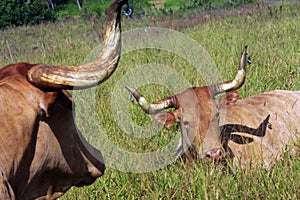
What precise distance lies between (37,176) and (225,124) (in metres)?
3.04

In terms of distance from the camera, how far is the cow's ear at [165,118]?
525 cm

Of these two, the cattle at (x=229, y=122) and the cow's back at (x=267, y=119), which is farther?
the cow's back at (x=267, y=119)

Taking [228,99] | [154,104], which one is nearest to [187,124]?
[154,104]

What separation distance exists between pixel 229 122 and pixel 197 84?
1272 mm

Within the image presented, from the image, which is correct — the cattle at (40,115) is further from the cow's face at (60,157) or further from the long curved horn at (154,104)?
the long curved horn at (154,104)

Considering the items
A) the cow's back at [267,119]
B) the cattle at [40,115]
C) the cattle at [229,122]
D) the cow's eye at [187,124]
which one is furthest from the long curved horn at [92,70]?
the cow's back at [267,119]

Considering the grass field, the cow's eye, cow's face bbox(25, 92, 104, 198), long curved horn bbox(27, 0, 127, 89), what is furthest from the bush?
long curved horn bbox(27, 0, 127, 89)

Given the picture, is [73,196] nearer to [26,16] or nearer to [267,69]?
[267,69]

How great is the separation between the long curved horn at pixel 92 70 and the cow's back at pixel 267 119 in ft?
9.38

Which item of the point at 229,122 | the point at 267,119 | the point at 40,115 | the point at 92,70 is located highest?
the point at 92,70

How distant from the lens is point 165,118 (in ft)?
17.3

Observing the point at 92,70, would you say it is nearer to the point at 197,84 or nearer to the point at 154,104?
the point at 154,104

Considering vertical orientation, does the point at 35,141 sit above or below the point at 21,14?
above

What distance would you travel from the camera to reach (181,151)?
17.4 ft
